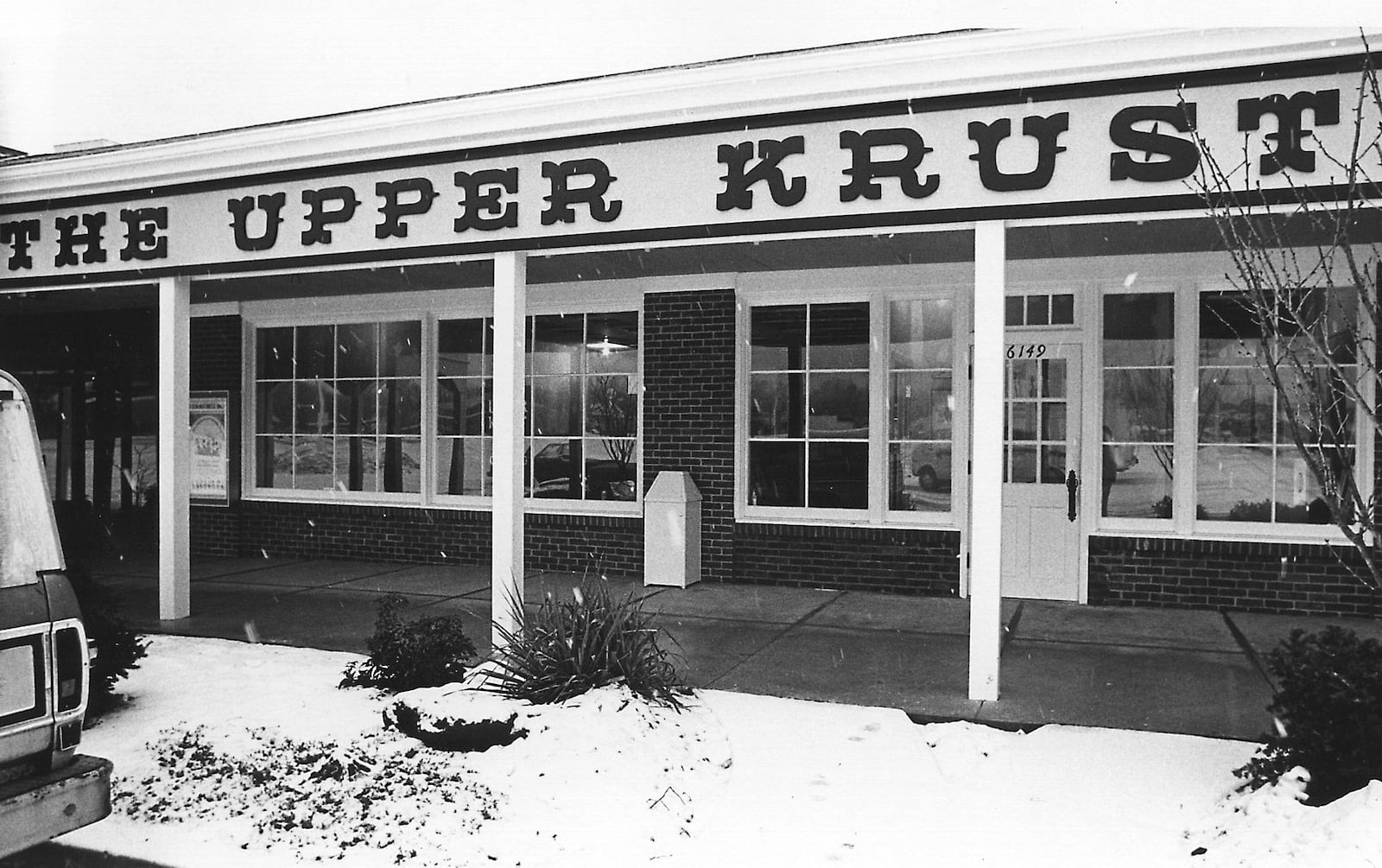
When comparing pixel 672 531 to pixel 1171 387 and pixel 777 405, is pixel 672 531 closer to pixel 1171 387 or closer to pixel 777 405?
pixel 777 405

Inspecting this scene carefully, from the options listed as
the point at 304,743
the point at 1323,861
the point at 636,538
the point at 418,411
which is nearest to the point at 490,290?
the point at 418,411

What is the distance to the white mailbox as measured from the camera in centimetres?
977

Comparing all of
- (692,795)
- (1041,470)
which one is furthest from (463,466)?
(692,795)

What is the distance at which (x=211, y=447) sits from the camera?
12.3 meters

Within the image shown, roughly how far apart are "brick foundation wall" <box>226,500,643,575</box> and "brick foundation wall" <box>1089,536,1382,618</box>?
175 inches

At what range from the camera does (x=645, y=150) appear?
271 inches

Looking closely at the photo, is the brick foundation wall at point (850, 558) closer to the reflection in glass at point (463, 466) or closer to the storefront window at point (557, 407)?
the storefront window at point (557, 407)

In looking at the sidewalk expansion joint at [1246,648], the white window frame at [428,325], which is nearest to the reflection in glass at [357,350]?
the white window frame at [428,325]

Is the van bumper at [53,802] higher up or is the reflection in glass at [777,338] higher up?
the reflection in glass at [777,338]

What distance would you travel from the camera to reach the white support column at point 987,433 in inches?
238

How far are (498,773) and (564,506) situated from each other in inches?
241

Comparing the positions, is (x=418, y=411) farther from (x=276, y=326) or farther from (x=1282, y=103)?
(x=1282, y=103)

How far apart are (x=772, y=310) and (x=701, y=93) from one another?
3.62 meters

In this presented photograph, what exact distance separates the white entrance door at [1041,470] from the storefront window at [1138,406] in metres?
0.28
